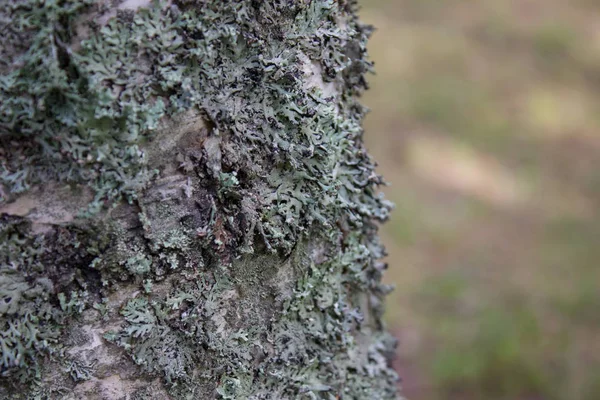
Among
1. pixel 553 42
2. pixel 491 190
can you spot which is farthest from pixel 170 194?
pixel 553 42

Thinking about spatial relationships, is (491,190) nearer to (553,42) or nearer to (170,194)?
(553,42)

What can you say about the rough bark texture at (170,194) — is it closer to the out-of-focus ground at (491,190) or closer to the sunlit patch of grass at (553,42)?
the out-of-focus ground at (491,190)

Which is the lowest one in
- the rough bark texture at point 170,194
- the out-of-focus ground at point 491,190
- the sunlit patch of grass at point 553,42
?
the rough bark texture at point 170,194

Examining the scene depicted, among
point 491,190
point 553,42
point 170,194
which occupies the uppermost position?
point 553,42

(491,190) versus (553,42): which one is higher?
(553,42)

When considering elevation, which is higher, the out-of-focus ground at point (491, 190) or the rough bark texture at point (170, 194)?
the out-of-focus ground at point (491, 190)

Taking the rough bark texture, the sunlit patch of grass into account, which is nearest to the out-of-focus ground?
the sunlit patch of grass

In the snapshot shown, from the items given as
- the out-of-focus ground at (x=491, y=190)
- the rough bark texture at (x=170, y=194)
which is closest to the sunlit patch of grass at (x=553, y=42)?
the out-of-focus ground at (x=491, y=190)
